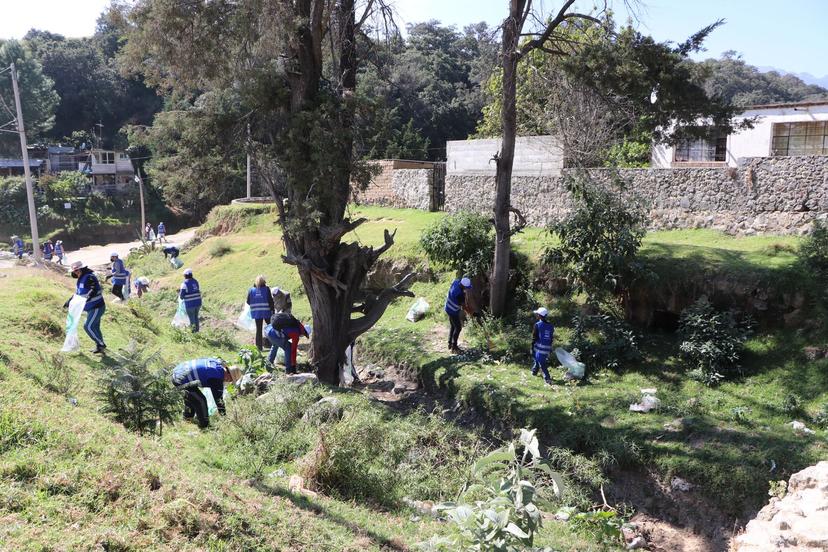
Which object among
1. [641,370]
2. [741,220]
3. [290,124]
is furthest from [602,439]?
[741,220]

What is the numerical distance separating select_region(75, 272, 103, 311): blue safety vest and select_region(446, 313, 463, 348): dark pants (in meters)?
6.48

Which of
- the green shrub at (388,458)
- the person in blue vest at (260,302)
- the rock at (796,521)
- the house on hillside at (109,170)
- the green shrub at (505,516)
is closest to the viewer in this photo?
the green shrub at (505,516)

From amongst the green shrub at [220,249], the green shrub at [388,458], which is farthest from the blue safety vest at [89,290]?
the green shrub at [220,249]

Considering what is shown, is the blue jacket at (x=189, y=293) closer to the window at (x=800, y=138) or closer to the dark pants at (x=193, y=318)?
the dark pants at (x=193, y=318)

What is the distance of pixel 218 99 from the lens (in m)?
12.0

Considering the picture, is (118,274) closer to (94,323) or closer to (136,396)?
(94,323)

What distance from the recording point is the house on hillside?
51.0 m

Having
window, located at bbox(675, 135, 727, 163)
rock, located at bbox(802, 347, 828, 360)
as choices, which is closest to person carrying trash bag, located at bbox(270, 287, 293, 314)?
rock, located at bbox(802, 347, 828, 360)

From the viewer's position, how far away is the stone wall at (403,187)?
81.5 ft

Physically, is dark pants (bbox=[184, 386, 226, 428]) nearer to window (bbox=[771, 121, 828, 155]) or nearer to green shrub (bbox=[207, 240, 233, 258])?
green shrub (bbox=[207, 240, 233, 258])

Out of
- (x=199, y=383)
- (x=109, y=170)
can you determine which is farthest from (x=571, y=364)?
(x=109, y=170)

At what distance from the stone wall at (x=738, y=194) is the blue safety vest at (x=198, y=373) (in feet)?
30.3

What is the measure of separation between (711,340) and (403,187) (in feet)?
55.8

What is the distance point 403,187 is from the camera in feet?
86.1
